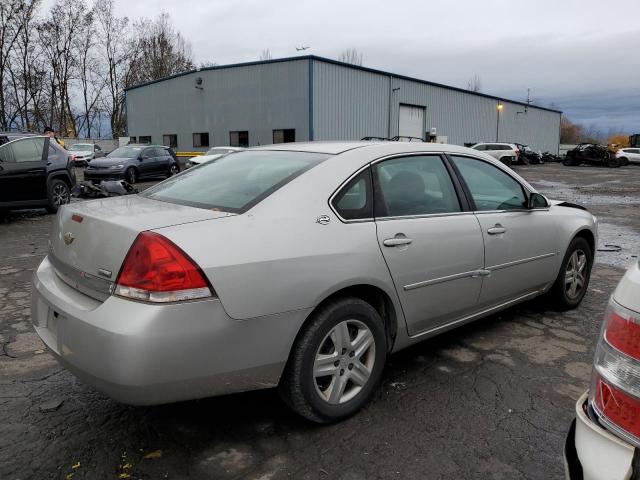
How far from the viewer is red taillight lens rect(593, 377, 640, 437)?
1.40 meters

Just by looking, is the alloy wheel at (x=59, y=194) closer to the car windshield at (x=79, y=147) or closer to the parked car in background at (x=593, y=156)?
the car windshield at (x=79, y=147)

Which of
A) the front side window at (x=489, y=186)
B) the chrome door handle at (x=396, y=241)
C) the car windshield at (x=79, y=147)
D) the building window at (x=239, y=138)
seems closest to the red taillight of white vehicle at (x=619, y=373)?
the chrome door handle at (x=396, y=241)

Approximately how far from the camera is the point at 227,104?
96.7ft

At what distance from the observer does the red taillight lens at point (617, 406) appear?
1.40m

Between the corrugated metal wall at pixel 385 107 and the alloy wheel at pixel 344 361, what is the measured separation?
2322 cm

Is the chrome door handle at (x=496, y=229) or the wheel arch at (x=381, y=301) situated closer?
the wheel arch at (x=381, y=301)

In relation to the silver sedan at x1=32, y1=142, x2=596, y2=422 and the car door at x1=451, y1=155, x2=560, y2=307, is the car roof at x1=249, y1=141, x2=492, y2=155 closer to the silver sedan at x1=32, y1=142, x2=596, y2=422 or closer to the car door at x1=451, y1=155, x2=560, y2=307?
the silver sedan at x1=32, y1=142, x2=596, y2=422

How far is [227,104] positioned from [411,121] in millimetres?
11376

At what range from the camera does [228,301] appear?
2.27 meters

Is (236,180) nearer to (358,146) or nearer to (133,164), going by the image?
(358,146)

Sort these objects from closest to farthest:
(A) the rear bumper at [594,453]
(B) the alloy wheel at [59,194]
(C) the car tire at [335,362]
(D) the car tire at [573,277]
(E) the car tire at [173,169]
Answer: (A) the rear bumper at [594,453]
(C) the car tire at [335,362]
(D) the car tire at [573,277]
(B) the alloy wheel at [59,194]
(E) the car tire at [173,169]

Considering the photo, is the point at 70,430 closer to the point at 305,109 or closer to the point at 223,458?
the point at 223,458

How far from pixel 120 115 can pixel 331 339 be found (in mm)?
53630

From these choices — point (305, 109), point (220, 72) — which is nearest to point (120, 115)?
point (220, 72)
